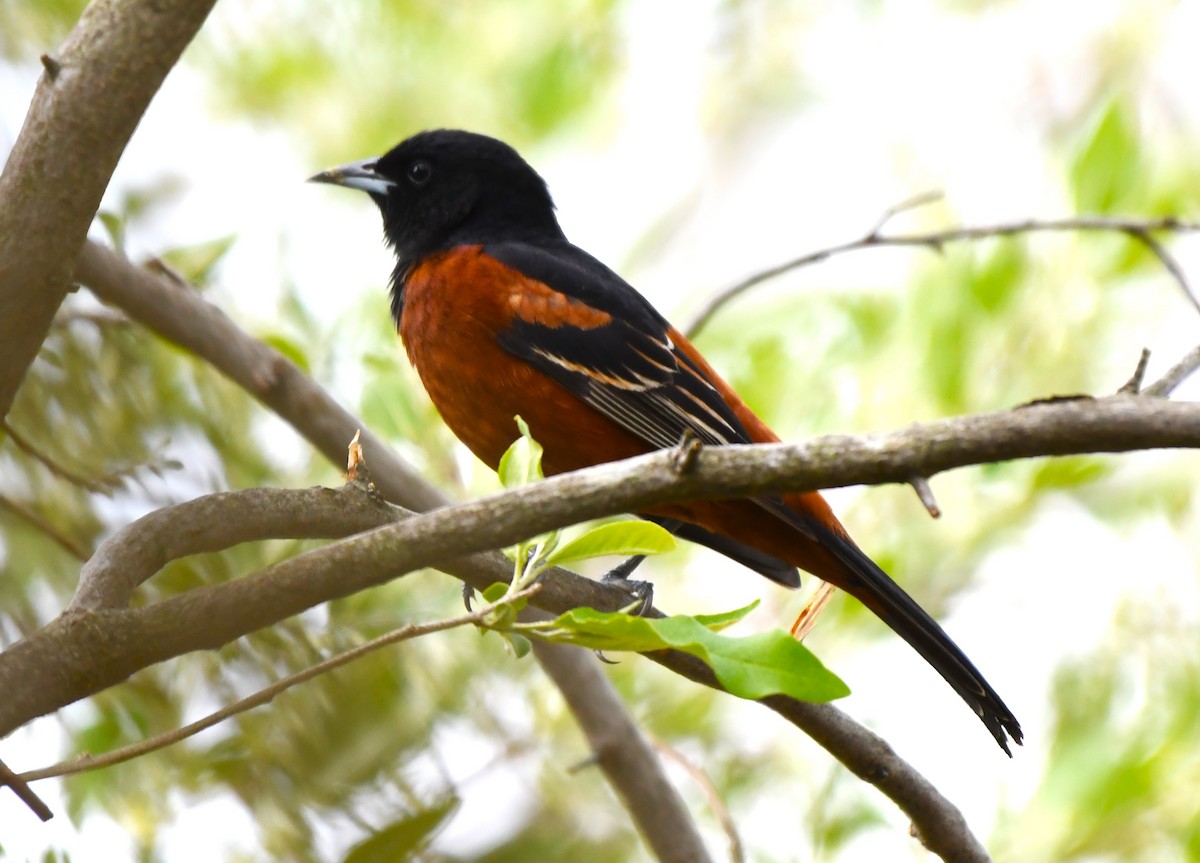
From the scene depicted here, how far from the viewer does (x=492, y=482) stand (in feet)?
13.5

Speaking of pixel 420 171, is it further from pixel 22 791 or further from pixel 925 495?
pixel 22 791

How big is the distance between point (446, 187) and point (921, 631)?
89.2 inches

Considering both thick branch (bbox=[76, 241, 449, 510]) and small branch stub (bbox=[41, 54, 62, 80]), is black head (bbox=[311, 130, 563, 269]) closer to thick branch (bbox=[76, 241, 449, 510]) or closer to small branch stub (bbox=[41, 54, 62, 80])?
thick branch (bbox=[76, 241, 449, 510])

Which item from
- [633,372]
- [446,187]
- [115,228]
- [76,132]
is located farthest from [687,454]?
[446,187]

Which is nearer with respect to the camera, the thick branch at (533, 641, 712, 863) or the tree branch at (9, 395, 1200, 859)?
the tree branch at (9, 395, 1200, 859)

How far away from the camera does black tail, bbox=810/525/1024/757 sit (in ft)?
10.5

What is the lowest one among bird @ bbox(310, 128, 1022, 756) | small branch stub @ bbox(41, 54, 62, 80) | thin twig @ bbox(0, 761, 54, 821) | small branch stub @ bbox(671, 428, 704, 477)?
thin twig @ bbox(0, 761, 54, 821)

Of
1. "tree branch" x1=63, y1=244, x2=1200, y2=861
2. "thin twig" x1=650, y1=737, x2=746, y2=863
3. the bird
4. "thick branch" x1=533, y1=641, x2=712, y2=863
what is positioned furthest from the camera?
"thick branch" x1=533, y1=641, x2=712, y2=863

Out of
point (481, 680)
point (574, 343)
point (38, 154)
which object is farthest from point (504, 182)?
point (38, 154)

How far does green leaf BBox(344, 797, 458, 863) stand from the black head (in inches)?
107

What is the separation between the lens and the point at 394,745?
252 centimetres

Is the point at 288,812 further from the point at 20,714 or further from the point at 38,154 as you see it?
the point at 38,154

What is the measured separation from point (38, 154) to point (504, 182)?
278 centimetres

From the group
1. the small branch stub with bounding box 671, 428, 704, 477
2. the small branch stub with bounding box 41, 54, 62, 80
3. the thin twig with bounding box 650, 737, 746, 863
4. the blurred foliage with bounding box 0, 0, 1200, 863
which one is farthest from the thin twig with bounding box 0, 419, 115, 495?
the thin twig with bounding box 650, 737, 746, 863
